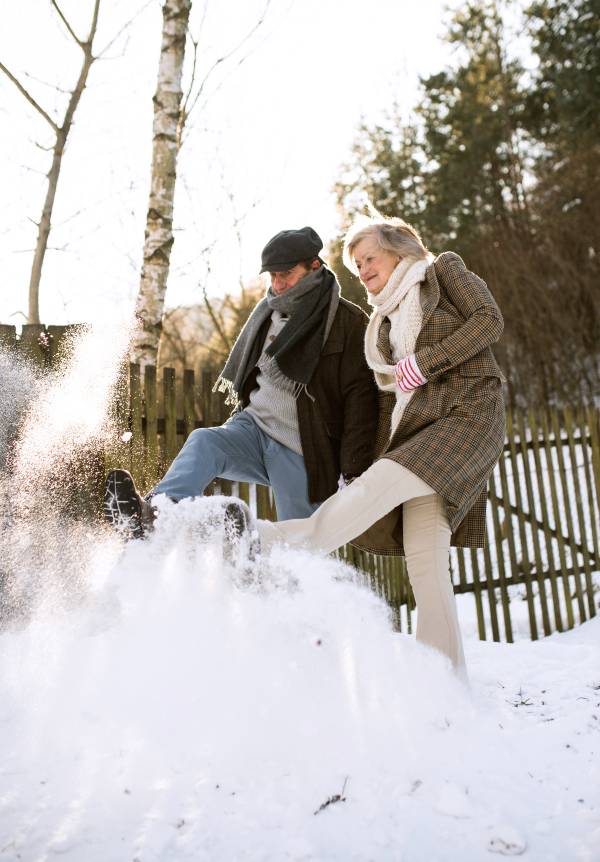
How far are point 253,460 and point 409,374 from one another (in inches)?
30.8

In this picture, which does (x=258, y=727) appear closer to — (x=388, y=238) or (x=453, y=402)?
(x=453, y=402)

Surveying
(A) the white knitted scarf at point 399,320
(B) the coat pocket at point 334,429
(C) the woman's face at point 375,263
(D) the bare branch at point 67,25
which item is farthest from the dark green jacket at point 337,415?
(D) the bare branch at point 67,25

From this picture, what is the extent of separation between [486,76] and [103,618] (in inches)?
718

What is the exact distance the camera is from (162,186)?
425 centimetres

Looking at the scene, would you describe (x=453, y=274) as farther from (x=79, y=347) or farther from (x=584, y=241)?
(x=584, y=241)

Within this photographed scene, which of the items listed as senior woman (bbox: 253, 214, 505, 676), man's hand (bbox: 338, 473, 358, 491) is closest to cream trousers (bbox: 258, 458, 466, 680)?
senior woman (bbox: 253, 214, 505, 676)

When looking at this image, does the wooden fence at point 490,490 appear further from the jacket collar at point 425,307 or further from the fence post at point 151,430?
the jacket collar at point 425,307

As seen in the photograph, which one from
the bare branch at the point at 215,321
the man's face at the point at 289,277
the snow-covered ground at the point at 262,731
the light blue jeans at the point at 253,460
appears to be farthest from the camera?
the bare branch at the point at 215,321

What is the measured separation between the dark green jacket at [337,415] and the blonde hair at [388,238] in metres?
0.36

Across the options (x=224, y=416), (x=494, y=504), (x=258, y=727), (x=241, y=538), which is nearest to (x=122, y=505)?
(x=241, y=538)

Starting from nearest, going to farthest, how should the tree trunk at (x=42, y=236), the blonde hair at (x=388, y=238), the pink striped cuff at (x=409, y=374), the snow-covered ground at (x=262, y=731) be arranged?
the snow-covered ground at (x=262, y=731)
the pink striped cuff at (x=409, y=374)
the blonde hair at (x=388, y=238)
the tree trunk at (x=42, y=236)

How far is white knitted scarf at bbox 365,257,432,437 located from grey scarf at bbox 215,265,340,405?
0.72 feet

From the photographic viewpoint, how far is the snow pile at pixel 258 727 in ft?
4.65

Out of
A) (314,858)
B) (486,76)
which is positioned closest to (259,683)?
(314,858)
